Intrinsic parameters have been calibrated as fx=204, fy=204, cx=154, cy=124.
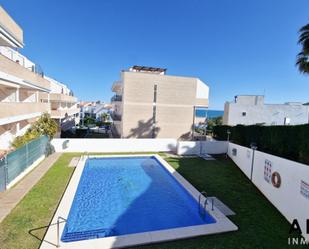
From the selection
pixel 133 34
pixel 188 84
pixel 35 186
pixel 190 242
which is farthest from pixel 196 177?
pixel 133 34

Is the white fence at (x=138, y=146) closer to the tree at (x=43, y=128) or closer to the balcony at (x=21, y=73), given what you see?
the tree at (x=43, y=128)

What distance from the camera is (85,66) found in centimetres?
3684

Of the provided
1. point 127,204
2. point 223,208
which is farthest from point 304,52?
point 127,204

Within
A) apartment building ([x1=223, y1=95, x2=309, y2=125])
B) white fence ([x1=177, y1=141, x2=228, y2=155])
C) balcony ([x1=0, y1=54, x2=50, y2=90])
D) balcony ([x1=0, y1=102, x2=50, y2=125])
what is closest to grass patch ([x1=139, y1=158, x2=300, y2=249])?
white fence ([x1=177, y1=141, x2=228, y2=155])

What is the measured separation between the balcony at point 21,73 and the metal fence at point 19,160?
495 cm

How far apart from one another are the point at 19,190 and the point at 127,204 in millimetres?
5471

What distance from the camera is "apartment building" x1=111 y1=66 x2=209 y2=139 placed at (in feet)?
87.8

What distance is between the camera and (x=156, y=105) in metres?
28.0

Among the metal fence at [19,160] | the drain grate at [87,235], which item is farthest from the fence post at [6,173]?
the drain grate at [87,235]

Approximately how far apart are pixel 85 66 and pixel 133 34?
1383 centimetres

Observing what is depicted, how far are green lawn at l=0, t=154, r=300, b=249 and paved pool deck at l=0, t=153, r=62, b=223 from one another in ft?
0.87

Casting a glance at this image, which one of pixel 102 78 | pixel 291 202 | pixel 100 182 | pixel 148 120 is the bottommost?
pixel 100 182

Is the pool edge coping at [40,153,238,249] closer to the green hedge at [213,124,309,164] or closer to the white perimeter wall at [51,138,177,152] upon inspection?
the green hedge at [213,124,309,164]

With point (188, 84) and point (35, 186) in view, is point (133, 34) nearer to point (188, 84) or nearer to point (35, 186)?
point (188, 84)
